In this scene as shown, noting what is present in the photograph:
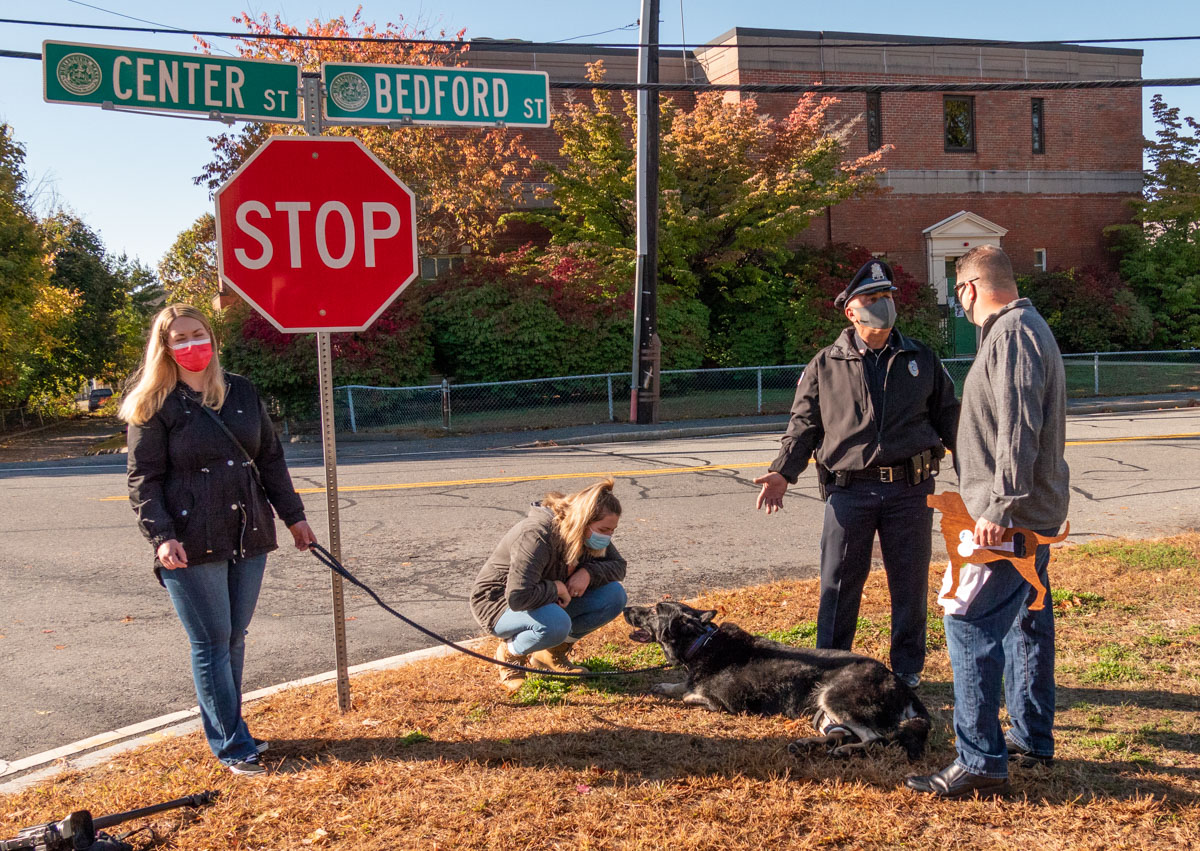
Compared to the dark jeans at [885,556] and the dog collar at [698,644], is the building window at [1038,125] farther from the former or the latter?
the dog collar at [698,644]

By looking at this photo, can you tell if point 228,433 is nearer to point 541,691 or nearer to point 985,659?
point 541,691

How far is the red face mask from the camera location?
385 cm

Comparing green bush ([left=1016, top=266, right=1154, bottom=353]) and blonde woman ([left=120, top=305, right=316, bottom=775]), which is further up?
green bush ([left=1016, top=266, right=1154, bottom=353])

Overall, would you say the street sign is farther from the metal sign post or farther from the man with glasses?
the man with glasses

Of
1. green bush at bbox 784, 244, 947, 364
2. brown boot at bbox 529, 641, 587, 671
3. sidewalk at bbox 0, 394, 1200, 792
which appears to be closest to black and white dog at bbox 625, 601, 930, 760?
brown boot at bbox 529, 641, 587, 671

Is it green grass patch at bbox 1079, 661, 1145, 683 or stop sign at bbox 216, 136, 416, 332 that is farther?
green grass patch at bbox 1079, 661, 1145, 683

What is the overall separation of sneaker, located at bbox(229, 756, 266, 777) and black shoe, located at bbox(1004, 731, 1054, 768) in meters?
2.91

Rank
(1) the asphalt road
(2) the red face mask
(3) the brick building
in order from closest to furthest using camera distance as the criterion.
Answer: (2) the red face mask
(1) the asphalt road
(3) the brick building

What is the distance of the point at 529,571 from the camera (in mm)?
4621

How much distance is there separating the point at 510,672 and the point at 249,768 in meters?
1.41

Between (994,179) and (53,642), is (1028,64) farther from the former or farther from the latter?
(53,642)

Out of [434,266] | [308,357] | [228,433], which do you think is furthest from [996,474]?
[434,266]

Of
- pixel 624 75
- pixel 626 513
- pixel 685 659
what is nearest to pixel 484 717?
pixel 685 659

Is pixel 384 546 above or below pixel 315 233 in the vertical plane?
below
